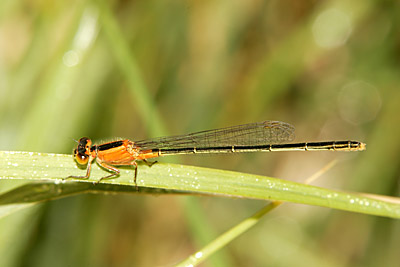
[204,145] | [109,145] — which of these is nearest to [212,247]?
[109,145]

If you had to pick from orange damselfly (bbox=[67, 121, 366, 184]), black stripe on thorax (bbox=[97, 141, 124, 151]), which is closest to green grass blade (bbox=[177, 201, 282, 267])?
orange damselfly (bbox=[67, 121, 366, 184])

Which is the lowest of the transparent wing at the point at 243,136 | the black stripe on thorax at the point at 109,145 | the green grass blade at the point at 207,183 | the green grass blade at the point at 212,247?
the green grass blade at the point at 212,247

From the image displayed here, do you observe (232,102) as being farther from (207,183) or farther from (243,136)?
(207,183)

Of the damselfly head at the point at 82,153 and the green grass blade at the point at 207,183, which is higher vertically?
the damselfly head at the point at 82,153

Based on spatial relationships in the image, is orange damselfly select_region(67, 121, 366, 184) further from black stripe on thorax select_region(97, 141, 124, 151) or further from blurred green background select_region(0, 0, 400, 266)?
blurred green background select_region(0, 0, 400, 266)

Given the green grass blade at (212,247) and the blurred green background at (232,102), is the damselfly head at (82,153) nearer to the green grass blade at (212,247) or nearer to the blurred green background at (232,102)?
the blurred green background at (232,102)

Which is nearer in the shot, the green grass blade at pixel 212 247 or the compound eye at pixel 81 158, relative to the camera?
the green grass blade at pixel 212 247

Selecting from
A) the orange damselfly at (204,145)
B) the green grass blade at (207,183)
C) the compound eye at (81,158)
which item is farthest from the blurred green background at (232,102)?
the green grass blade at (207,183)
